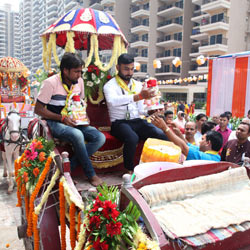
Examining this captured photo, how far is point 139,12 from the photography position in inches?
1395

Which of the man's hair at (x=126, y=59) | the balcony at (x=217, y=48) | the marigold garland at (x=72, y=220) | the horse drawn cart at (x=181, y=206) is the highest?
the balcony at (x=217, y=48)

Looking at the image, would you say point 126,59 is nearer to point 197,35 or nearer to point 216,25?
point 216,25

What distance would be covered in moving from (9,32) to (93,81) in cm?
10905

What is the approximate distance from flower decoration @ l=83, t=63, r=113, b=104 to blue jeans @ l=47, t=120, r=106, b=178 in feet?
2.69

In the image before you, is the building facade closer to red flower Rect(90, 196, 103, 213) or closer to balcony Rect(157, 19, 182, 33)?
balcony Rect(157, 19, 182, 33)

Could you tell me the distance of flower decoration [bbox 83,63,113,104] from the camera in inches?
150

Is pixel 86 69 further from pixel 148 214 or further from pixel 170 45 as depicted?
pixel 170 45

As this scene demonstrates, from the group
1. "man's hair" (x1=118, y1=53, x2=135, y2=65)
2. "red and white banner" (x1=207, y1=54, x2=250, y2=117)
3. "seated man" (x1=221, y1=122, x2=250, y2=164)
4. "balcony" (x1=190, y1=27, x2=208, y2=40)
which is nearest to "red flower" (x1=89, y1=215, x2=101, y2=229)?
"man's hair" (x1=118, y1=53, x2=135, y2=65)

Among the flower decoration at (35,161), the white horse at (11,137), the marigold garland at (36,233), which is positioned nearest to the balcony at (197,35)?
the white horse at (11,137)

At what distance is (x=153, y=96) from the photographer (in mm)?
3008

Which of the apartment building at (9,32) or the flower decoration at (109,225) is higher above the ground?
the apartment building at (9,32)

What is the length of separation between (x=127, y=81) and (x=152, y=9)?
34744 millimetres

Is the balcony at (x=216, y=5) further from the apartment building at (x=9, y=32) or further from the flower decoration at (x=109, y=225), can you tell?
the apartment building at (x=9, y=32)

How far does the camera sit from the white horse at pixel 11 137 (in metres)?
5.83
